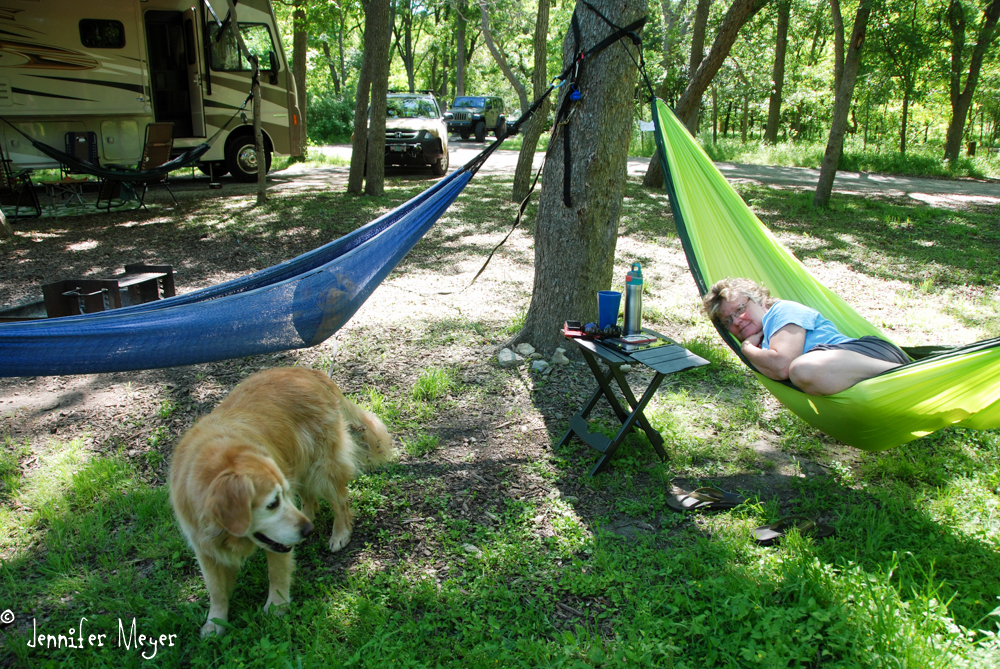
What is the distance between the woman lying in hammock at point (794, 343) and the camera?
245 centimetres

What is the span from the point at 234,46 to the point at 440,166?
3.85 m

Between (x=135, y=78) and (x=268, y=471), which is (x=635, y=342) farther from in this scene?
(x=135, y=78)

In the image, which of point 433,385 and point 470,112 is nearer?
point 433,385

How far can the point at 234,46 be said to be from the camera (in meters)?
9.90

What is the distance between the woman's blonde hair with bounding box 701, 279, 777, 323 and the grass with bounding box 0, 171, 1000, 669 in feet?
2.19

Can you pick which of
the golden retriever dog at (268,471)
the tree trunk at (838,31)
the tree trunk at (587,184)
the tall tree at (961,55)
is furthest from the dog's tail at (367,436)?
the tall tree at (961,55)

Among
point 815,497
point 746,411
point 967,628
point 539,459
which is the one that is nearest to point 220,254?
point 539,459

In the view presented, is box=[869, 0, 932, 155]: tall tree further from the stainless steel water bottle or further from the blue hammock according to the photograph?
the blue hammock

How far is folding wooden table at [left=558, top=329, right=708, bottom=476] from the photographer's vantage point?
2.62m

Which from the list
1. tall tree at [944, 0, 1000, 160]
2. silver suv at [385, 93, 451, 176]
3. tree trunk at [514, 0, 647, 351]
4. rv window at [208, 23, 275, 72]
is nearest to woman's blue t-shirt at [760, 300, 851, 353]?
tree trunk at [514, 0, 647, 351]

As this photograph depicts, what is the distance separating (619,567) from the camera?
2207 mm

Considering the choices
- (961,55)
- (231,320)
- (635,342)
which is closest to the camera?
(231,320)

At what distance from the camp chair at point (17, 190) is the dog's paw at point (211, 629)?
7.74m

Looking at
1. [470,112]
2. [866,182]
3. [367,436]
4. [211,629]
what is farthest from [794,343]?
[470,112]
